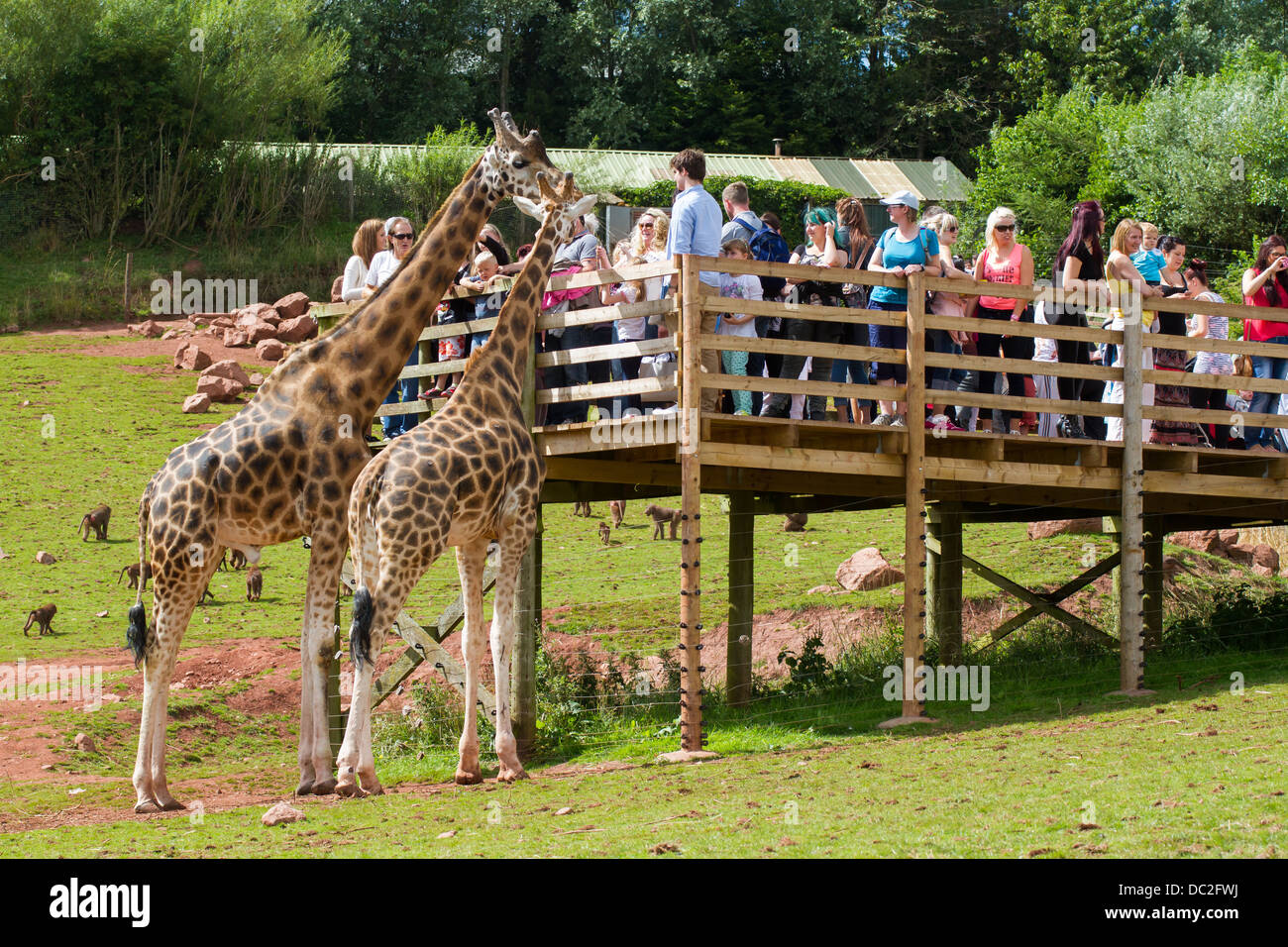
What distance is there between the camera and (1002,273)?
577 inches

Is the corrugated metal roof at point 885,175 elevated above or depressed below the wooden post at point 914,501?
above

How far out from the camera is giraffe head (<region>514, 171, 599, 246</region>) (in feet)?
45.1

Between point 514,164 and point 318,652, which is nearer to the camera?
point 318,652

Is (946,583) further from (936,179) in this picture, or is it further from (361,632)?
(936,179)

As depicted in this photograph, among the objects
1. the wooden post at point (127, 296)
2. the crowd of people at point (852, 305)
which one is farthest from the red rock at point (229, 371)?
the crowd of people at point (852, 305)

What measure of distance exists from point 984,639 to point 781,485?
6.24 metres

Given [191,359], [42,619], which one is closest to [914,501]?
[42,619]

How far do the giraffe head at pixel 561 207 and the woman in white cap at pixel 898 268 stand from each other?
276 centimetres

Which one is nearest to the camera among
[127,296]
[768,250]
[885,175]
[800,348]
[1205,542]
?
[800,348]

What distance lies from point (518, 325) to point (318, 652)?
10.7 feet

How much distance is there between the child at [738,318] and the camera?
13.9 meters

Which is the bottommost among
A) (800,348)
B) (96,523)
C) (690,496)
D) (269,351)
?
(96,523)

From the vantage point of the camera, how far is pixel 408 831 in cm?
1025

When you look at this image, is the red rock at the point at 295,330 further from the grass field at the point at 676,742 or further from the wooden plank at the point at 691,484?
the wooden plank at the point at 691,484
